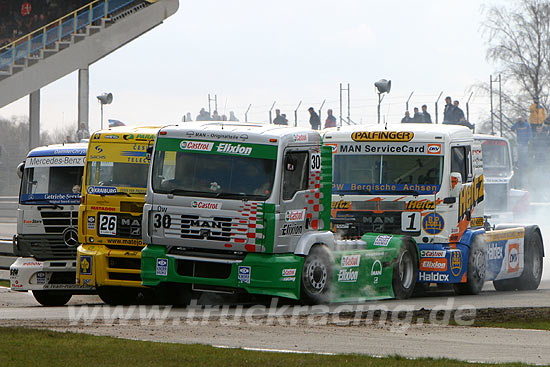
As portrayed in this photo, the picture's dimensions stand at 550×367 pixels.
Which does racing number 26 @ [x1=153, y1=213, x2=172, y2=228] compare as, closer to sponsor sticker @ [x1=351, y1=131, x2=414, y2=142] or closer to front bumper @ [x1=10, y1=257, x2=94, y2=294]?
front bumper @ [x1=10, y1=257, x2=94, y2=294]

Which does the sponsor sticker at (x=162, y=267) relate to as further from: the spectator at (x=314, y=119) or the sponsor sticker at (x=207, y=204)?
the spectator at (x=314, y=119)

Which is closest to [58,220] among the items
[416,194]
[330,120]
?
[416,194]

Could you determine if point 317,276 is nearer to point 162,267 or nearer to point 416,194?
point 162,267

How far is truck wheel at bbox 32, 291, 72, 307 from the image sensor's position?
1734 centimetres

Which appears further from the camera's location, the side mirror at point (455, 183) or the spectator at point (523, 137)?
the spectator at point (523, 137)

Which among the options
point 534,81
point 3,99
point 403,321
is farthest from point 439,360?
point 534,81

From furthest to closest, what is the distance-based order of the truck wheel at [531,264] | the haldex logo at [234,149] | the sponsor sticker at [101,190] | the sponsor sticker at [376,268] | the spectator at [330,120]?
1. the spectator at [330,120]
2. the truck wheel at [531,264]
3. the sponsor sticker at [376,268]
4. the sponsor sticker at [101,190]
5. the haldex logo at [234,149]

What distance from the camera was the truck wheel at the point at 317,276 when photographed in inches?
589

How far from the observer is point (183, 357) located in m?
10.1

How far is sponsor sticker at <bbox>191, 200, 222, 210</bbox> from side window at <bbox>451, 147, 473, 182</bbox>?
4.62m

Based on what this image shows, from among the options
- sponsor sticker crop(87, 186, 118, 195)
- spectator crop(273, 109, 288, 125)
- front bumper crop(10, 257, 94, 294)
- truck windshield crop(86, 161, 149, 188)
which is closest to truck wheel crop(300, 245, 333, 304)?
truck windshield crop(86, 161, 149, 188)

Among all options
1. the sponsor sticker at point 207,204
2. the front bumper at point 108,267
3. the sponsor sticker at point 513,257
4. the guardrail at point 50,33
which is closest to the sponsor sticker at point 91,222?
the front bumper at point 108,267

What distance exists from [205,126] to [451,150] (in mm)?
4412

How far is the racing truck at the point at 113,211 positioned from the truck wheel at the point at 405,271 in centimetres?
394
